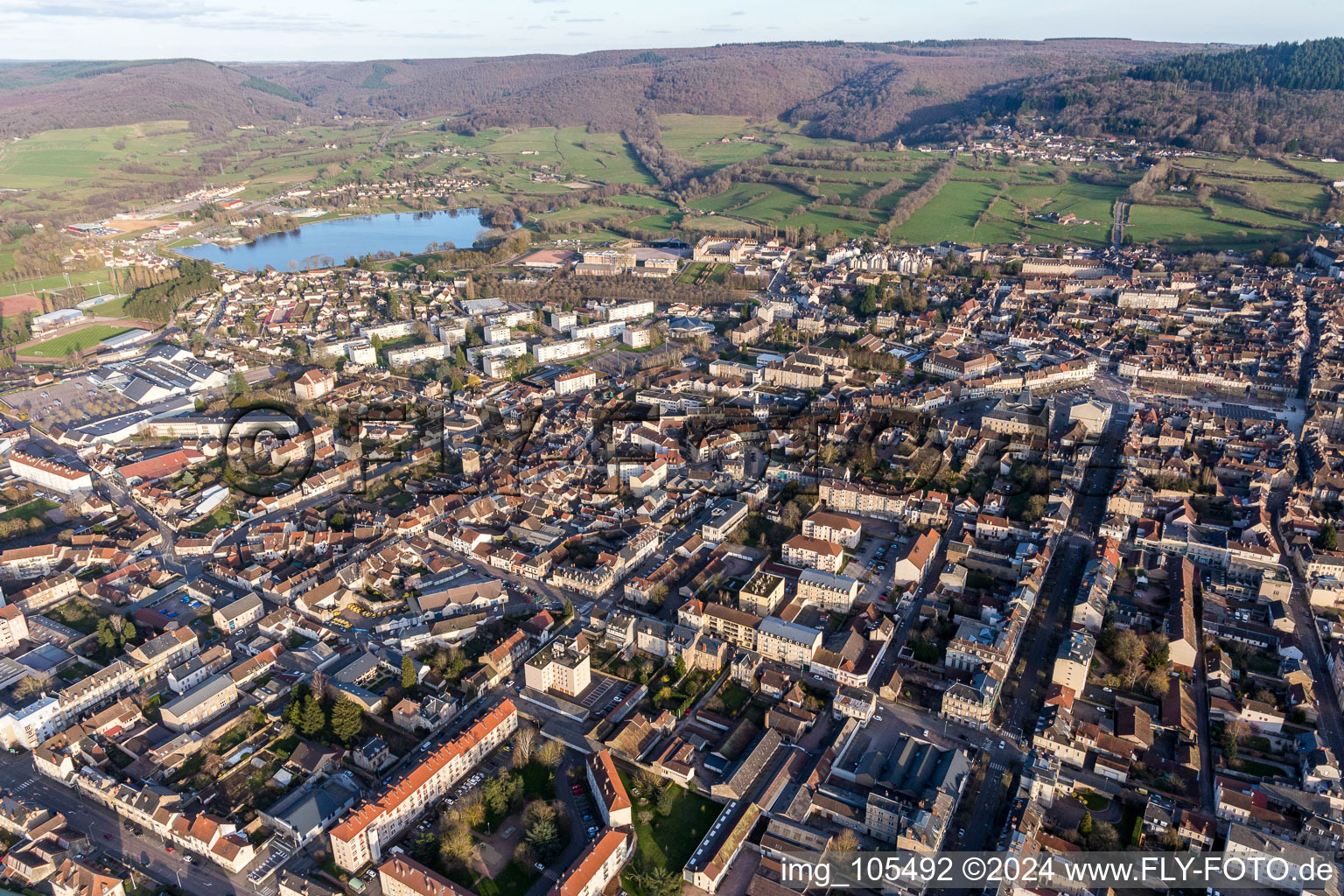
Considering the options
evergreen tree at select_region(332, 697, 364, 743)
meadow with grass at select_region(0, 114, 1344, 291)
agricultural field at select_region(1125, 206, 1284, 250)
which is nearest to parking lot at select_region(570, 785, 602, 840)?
evergreen tree at select_region(332, 697, 364, 743)

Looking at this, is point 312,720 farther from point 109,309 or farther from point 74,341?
point 109,309

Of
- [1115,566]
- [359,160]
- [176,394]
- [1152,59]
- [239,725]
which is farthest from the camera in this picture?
[1152,59]

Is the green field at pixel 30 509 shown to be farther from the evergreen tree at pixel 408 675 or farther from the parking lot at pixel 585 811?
the parking lot at pixel 585 811

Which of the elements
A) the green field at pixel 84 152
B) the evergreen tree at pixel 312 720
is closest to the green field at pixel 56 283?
the green field at pixel 84 152

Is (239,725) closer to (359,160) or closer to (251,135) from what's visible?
(359,160)

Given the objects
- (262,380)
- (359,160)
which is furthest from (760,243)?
(359,160)

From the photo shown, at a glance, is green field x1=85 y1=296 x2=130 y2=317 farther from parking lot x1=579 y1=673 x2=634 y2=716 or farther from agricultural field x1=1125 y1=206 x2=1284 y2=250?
agricultural field x1=1125 y1=206 x2=1284 y2=250
